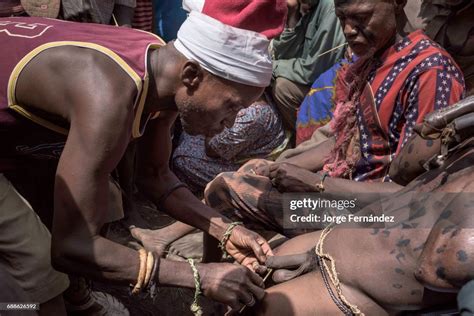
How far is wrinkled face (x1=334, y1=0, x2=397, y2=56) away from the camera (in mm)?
2994

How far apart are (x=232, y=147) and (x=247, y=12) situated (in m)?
2.36

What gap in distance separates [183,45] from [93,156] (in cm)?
56

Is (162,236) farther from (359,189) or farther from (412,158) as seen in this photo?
(412,158)

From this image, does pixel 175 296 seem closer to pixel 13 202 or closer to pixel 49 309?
pixel 49 309

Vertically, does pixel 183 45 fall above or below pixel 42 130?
above

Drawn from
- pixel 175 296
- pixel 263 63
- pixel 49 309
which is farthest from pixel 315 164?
pixel 49 309

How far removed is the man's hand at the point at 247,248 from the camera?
2.62 metres

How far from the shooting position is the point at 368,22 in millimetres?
3012

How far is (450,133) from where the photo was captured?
219 cm

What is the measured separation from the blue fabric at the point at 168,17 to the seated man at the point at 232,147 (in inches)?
39.2

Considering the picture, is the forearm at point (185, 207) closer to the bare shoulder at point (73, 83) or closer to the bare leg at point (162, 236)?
the bare shoulder at point (73, 83)

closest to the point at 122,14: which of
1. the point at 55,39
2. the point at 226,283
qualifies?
the point at 55,39

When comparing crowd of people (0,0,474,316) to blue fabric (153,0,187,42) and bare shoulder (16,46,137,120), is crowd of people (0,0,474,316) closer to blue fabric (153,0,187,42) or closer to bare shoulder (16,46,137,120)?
bare shoulder (16,46,137,120)

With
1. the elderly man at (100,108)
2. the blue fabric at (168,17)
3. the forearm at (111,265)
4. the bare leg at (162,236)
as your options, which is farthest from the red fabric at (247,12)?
the blue fabric at (168,17)
